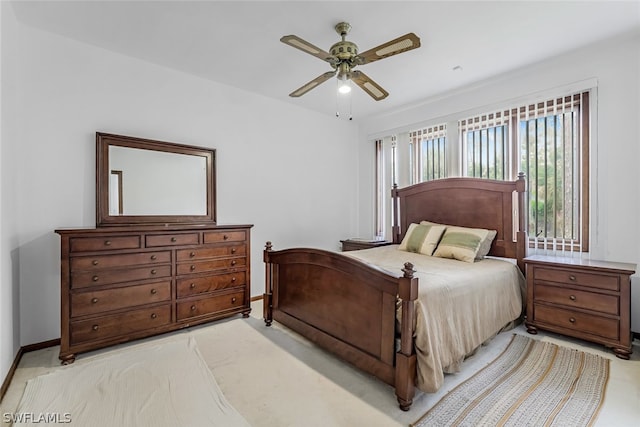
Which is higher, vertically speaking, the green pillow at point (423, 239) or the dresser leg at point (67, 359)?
the green pillow at point (423, 239)

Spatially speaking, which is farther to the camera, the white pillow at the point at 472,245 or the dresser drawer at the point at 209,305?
the white pillow at the point at 472,245

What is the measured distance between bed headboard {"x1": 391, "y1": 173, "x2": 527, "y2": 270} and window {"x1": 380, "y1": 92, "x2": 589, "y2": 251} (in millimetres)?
304

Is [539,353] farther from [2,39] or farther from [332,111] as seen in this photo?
[2,39]

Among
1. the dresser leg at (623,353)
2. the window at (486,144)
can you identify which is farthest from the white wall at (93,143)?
the dresser leg at (623,353)

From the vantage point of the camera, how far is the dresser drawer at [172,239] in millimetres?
2764

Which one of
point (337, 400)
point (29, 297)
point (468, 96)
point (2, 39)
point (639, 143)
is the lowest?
point (337, 400)

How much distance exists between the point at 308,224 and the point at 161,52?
281 cm

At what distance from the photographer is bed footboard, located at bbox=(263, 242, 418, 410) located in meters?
1.79

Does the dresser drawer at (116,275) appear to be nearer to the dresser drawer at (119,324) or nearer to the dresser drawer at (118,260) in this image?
the dresser drawer at (118,260)

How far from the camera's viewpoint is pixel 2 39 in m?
2.07

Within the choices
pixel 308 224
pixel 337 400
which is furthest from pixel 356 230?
pixel 337 400

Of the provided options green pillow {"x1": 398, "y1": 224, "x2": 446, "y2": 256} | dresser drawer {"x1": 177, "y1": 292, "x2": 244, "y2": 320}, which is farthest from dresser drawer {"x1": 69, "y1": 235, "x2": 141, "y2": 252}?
green pillow {"x1": 398, "y1": 224, "x2": 446, "y2": 256}

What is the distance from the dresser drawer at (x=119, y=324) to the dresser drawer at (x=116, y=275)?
11.6 inches

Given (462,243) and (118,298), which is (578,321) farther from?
(118,298)
